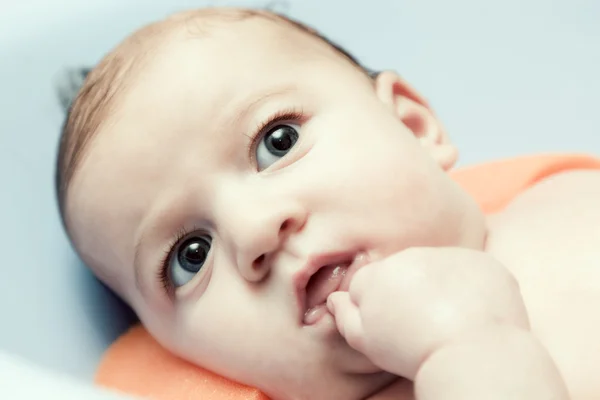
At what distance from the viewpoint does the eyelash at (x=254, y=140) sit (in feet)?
2.30

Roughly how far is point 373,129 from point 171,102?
0.19 metres

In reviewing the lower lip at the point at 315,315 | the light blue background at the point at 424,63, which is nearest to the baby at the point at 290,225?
the lower lip at the point at 315,315

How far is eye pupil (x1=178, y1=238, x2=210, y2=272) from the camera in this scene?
0.72 meters

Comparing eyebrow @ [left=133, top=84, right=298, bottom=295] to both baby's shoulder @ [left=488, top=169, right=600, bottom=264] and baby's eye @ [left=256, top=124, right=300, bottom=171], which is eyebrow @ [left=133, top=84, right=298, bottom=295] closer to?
baby's eye @ [left=256, top=124, right=300, bottom=171]

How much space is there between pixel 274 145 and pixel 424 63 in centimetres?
60

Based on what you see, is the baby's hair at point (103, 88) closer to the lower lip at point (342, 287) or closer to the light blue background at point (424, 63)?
the light blue background at point (424, 63)

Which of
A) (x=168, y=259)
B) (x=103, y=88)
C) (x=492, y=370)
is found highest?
(x=103, y=88)

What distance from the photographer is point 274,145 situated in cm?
70

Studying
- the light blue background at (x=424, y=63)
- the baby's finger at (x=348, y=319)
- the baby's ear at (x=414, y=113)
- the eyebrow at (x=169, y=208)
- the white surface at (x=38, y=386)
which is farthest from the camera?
the light blue background at (x=424, y=63)

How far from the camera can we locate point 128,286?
786 millimetres

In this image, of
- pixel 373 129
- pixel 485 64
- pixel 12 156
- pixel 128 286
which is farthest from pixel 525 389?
pixel 485 64

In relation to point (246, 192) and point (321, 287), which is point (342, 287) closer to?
point (321, 287)

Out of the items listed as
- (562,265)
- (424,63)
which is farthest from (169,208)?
(424,63)

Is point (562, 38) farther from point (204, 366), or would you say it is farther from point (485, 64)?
point (204, 366)
